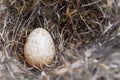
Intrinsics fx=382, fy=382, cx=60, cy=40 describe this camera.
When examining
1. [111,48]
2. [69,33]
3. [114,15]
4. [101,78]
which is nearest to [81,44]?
[69,33]

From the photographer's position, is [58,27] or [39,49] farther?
[58,27]

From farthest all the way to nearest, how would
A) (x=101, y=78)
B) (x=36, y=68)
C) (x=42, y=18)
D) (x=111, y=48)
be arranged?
(x=42, y=18)
(x=36, y=68)
(x=111, y=48)
(x=101, y=78)

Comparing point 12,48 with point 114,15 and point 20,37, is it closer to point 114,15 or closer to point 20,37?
point 20,37
